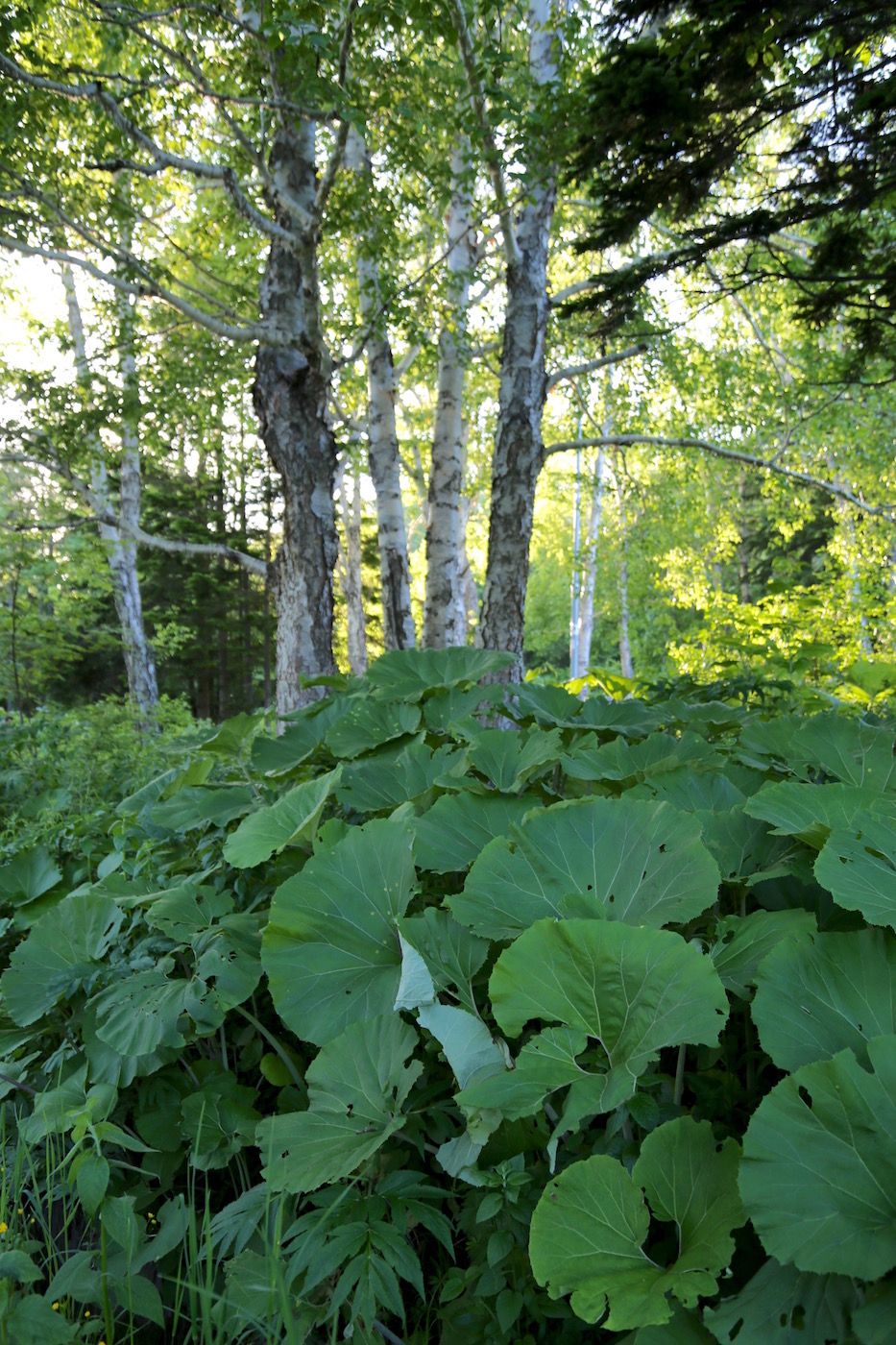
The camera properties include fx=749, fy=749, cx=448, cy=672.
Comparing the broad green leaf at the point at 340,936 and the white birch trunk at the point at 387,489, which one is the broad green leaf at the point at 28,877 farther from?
the white birch trunk at the point at 387,489

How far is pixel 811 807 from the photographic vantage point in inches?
45.1

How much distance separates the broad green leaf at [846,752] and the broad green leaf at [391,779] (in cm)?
69

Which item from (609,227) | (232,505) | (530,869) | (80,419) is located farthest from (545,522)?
(530,869)

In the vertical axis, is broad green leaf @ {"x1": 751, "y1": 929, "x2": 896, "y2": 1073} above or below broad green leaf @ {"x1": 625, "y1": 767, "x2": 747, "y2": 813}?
below

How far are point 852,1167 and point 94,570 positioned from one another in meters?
12.4

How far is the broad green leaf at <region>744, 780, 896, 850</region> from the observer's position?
1.10m

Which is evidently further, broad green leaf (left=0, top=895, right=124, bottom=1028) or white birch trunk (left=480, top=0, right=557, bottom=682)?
white birch trunk (left=480, top=0, right=557, bottom=682)

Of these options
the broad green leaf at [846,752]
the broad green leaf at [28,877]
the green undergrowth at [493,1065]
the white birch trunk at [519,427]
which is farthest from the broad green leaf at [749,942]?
the white birch trunk at [519,427]

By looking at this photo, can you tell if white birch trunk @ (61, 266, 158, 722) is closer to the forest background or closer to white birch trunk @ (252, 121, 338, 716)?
the forest background

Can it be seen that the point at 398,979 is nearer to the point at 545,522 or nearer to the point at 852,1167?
the point at 852,1167

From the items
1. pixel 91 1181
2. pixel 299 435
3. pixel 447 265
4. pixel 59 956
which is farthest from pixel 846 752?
pixel 447 265

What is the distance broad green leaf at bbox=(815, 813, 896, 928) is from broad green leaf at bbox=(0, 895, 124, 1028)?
1253 mm

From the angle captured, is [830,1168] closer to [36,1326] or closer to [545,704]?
[36,1326]

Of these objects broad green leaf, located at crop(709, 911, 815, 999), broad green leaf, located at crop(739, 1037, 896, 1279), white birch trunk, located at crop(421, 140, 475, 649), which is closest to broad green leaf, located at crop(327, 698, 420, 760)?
broad green leaf, located at crop(709, 911, 815, 999)
